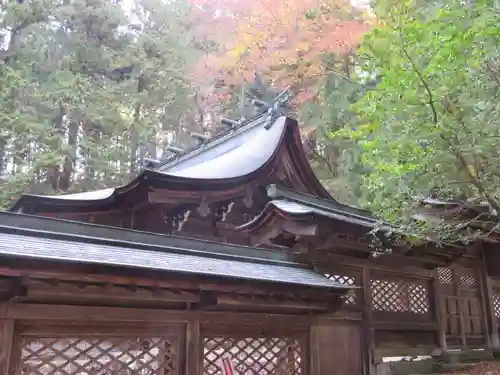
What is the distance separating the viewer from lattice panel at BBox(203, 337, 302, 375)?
5.31 metres

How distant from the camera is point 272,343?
19.1 ft

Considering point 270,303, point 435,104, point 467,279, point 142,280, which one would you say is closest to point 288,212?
point 270,303

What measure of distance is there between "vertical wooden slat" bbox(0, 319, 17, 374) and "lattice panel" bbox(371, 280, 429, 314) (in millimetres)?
4907

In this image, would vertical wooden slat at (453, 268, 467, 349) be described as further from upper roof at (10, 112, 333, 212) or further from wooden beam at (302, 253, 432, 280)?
upper roof at (10, 112, 333, 212)

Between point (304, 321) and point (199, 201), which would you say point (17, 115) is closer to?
point (199, 201)

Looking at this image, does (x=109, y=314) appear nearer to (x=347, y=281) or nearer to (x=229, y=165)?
(x=347, y=281)

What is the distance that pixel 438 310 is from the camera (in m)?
7.91

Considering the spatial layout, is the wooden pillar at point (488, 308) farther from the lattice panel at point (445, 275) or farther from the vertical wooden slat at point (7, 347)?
the vertical wooden slat at point (7, 347)

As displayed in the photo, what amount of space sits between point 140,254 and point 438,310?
5316mm

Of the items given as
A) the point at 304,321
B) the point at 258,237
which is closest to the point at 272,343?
the point at 304,321

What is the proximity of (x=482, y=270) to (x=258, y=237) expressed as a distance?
4943 mm

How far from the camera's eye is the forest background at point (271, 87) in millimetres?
5270

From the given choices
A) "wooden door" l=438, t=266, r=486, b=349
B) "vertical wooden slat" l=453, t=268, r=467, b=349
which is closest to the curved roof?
"wooden door" l=438, t=266, r=486, b=349

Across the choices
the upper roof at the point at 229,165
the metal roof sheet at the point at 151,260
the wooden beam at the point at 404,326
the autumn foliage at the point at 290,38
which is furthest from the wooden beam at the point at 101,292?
the autumn foliage at the point at 290,38
